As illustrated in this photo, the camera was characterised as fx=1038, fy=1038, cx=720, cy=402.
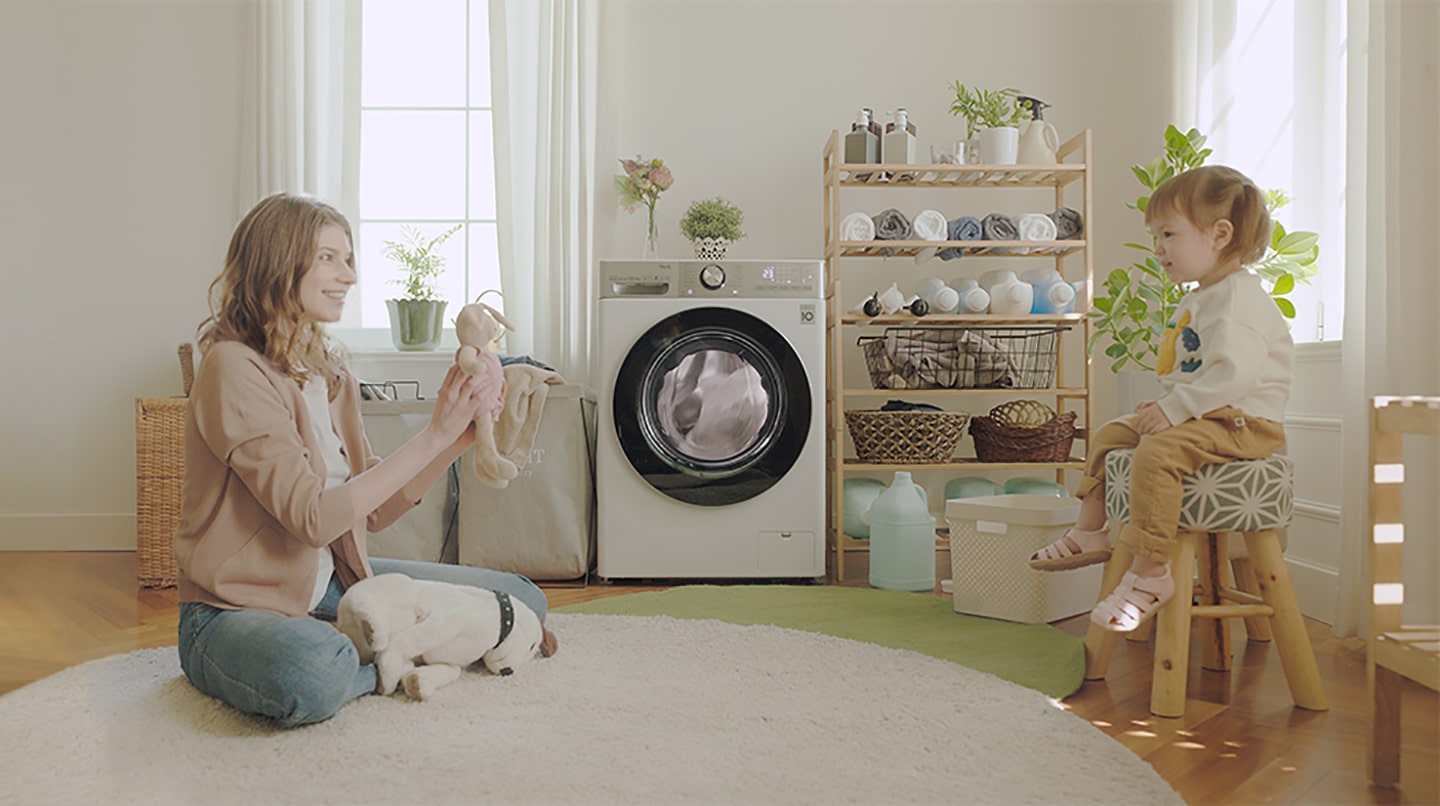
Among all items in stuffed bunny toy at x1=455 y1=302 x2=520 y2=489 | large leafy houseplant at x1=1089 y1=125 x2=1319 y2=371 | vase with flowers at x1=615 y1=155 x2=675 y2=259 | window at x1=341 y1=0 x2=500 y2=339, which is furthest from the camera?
window at x1=341 y1=0 x2=500 y2=339

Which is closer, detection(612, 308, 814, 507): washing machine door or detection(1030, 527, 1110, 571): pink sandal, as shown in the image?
detection(1030, 527, 1110, 571): pink sandal

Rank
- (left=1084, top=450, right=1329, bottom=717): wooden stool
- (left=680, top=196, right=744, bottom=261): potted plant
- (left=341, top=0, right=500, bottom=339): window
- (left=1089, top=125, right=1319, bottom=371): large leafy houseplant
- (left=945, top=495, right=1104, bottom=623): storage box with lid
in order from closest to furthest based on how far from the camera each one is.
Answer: (left=1084, top=450, right=1329, bottom=717): wooden stool, (left=945, top=495, right=1104, bottom=623): storage box with lid, (left=1089, top=125, right=1319, bottom=371): large leafy houseplant, (left=680, top=196, right=744, bottom=261): potted plant, (left=341, top=0, right=500, bottom=339): window

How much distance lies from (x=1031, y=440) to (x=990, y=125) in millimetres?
1003

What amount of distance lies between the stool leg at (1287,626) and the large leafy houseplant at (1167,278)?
0.69 meters

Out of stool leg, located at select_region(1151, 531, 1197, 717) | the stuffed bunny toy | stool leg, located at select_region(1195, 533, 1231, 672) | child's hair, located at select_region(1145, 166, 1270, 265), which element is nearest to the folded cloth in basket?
stool leg, located at select_region(1195, 533, 1231, 672)

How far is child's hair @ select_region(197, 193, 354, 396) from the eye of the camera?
1650mm

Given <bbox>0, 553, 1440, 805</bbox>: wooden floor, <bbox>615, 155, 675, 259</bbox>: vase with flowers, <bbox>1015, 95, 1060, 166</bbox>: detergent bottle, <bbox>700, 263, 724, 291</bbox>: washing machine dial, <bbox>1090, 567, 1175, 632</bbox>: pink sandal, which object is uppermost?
<bbox>1015, 95, 1060, 166</bbox>: detergent bottle

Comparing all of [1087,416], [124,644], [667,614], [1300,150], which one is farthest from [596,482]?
[1300,150]

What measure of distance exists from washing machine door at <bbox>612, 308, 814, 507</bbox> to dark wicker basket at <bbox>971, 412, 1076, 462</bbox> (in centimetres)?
66

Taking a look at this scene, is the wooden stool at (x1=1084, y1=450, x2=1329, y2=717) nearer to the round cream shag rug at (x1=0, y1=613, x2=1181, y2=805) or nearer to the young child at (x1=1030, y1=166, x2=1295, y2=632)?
the young child at (x1=1030, y1=166, x2=1295, y2=632)

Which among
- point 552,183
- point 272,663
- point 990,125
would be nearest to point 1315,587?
point 990,125

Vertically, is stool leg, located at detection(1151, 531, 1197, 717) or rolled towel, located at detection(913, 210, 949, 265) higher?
rolled towel, located at detection(913, 210, 949, 265)

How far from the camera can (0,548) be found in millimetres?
3574

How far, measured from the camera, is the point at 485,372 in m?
1.65
